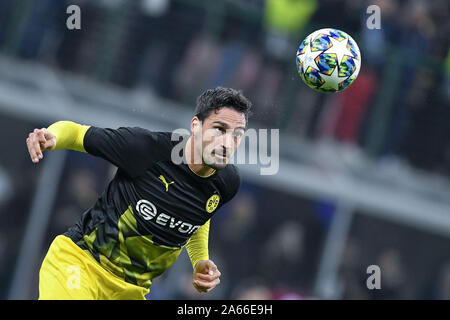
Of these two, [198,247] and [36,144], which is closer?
[36,144]

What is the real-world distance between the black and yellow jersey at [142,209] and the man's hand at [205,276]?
9.2 inches

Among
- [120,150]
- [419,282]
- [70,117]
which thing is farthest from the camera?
[419,282]

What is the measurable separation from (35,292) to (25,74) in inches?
112

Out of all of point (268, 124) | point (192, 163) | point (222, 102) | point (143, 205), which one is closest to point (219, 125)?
point (222, 102)

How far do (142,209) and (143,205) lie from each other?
29mm

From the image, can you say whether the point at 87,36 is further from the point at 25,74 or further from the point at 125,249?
the point at 125,249

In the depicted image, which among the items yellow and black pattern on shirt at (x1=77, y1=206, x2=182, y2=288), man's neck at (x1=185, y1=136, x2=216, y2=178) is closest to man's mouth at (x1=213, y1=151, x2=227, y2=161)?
man's neck at (x1=185, y1=136, x2=216, y2=178)

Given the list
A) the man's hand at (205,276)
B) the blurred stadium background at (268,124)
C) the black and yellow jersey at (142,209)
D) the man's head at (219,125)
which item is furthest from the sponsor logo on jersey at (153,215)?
the blurred stadium background at (268,124)

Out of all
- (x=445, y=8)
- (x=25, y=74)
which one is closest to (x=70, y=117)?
(x=25, y=74)

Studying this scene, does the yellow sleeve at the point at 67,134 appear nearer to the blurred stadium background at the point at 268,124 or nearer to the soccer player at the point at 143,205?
the soccer player at the point at 143,205

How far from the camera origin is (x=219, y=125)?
5.63 metres

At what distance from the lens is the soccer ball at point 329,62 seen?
22.4ft

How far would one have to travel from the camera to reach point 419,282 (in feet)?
41.0

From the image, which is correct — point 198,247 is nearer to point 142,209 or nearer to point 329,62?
point 142,209
